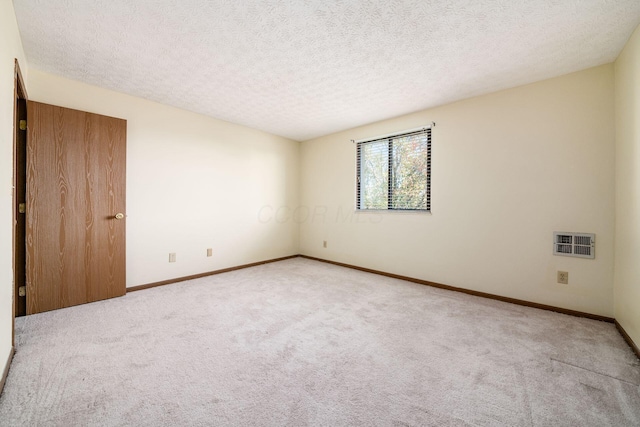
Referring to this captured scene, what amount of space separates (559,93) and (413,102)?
56.7 inches

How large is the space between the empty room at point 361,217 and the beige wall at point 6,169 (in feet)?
0.11

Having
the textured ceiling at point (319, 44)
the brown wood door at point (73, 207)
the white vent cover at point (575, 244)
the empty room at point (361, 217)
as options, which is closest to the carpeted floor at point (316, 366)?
the empty room at point (361, 217)

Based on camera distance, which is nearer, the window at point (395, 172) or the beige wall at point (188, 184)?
the beige wall at point (188, 184)

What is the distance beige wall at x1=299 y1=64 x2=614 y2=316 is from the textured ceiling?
304mm

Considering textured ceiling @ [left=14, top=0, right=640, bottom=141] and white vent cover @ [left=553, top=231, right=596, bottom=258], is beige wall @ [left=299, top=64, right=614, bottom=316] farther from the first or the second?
textured ceiling @ [left=14, top=0, right=640, bottom=141]

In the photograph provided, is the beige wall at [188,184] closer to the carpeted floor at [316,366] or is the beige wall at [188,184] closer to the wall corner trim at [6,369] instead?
the carpeted floor at [316,366]

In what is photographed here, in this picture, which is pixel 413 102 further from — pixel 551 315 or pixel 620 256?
pixel 551 315

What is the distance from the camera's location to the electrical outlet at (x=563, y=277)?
8.47ft

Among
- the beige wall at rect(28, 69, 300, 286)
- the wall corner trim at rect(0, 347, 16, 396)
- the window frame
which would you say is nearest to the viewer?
the wall corner trim at rect(0, 347, 16, 396)

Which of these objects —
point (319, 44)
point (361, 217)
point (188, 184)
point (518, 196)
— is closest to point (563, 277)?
point (518, 196)

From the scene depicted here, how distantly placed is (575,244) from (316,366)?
9.22 feet

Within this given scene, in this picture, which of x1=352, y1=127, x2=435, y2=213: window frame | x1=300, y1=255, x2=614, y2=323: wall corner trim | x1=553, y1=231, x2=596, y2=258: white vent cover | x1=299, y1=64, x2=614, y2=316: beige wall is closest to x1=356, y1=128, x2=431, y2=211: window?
x1=352, y1=127, x2=435, y2=213: window frame

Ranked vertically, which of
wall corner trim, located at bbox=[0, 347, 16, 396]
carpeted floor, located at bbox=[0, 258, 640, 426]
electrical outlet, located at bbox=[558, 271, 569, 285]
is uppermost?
electrical outlet, located at bbox=[558, 271, 569, 285]

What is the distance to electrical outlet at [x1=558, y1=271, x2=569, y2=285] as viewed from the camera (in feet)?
8.47
